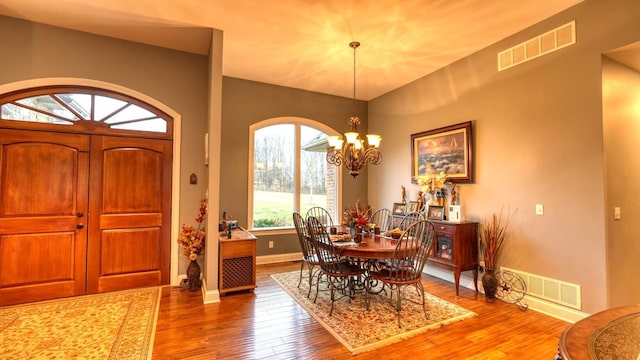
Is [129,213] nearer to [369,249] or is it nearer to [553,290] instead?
[369,249]

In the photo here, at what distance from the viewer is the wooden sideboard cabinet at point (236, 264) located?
3645mm

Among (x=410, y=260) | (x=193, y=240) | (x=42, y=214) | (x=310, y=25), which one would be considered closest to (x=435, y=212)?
(x=410, y=260)

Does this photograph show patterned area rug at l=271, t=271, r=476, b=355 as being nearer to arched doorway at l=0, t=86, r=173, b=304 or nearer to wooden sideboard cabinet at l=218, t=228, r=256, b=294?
wooden sideboard cabinet at l=218, t=228, r=256, b=294

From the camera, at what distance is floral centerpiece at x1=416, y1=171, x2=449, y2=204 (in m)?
4.44

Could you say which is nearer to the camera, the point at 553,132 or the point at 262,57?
the point at 553,132

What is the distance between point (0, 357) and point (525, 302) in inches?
200

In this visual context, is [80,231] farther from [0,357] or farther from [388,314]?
[388,314]

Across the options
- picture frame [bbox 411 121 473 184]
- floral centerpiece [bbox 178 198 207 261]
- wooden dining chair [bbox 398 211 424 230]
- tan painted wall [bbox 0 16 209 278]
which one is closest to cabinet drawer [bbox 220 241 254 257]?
floral centerpiece [bbox 178 198 207 261]

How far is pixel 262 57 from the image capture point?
4.31m

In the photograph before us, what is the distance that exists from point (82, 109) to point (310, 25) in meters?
3.08

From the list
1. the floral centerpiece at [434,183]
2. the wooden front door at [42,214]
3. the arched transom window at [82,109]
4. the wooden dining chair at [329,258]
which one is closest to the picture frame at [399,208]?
the floral centerpiece at [434,183]

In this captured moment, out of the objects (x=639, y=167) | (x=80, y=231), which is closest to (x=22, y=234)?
(x=80, y=231)

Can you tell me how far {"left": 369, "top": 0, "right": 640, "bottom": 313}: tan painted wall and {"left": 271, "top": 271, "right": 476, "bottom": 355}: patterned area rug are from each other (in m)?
1.18

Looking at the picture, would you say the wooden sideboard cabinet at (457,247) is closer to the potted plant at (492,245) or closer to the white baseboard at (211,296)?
the potted plant at (492,245)
